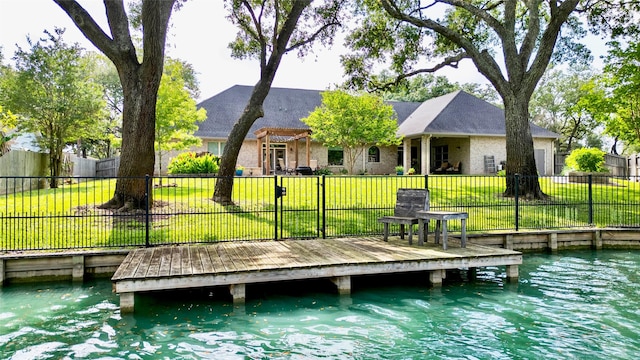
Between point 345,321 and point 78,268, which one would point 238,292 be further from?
point 78,268

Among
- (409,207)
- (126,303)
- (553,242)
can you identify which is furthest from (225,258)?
(553,242)

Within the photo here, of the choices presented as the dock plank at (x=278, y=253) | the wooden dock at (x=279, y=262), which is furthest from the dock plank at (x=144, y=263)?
the dock plank at (x=278, y=253)

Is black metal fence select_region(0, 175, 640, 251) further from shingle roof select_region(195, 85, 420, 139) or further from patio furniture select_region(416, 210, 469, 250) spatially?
shingle roof select_region(195, 85, 420, 139)

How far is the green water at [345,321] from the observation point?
4.80 m

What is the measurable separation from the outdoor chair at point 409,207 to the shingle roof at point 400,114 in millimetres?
18209

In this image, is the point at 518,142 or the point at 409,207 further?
the point at 518,142

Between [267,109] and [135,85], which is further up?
[267,109]

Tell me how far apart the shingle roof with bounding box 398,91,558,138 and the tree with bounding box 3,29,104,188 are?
1781 cm

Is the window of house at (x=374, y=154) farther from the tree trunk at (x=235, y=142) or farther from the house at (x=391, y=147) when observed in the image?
the tree trunk at (x=235, y=142)

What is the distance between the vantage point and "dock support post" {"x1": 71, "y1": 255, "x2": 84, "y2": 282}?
298 inches

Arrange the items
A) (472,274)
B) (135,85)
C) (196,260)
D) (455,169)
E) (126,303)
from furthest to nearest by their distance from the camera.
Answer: (455,169) → (135,85) → (472,274) → (196,260) → (126,303)

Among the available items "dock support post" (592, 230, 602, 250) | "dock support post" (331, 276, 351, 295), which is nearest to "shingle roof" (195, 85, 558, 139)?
"dock support post" (592, 230, 602, 250)

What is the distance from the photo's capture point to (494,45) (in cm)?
2006

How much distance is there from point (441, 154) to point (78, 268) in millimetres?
27641
